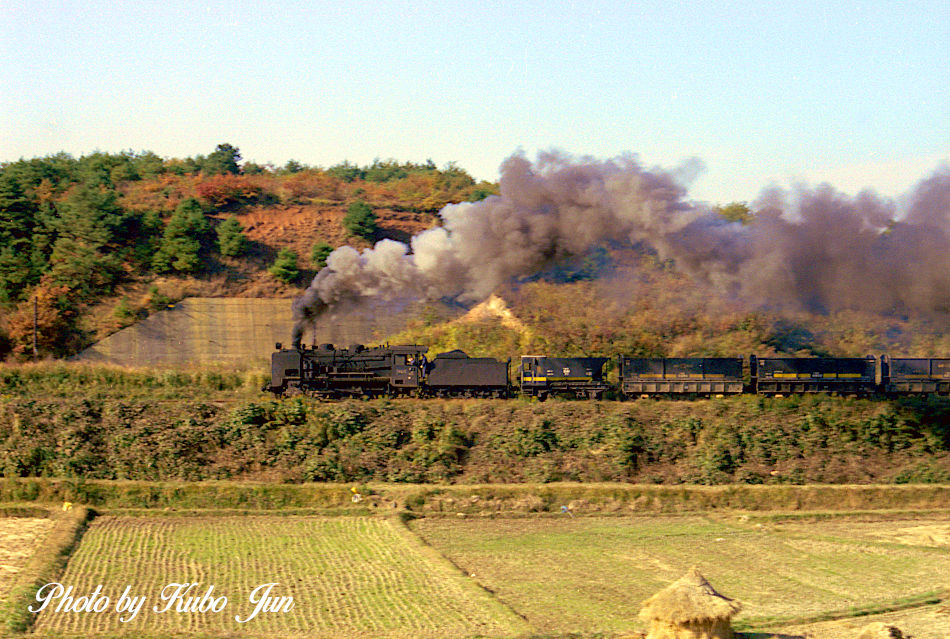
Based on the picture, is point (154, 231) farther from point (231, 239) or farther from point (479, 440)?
point (479, 440)

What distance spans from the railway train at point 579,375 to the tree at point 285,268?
2630cm

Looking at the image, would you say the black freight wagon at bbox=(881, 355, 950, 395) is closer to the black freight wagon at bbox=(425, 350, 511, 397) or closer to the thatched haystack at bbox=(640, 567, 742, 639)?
the black freight wagon at bbox=(425, 350, 511, 397)

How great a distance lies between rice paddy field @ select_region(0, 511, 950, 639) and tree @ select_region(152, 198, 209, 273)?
3978 centimetres

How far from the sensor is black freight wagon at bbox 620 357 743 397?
42.0m

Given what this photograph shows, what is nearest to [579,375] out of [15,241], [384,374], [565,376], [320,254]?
[565,376]

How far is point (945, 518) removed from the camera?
3225 centimetres

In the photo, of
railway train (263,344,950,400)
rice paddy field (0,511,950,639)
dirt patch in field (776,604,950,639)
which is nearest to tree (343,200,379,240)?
railway train (263,344,950,400)

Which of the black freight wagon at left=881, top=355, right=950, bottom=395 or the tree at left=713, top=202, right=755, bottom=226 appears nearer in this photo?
the black freight wagon at left=881, top=355, right=950, bottom=395

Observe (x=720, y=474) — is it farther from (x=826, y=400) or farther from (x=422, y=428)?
(x=422, y=428)

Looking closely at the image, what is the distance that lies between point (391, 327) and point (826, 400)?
30.9 meters

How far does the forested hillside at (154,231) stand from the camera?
2442 inches

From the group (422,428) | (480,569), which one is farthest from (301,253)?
(480,569)

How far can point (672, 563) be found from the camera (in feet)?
83.3

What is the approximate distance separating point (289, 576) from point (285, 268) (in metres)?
47.4
